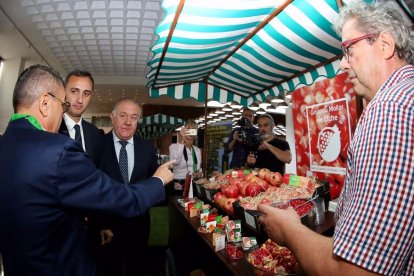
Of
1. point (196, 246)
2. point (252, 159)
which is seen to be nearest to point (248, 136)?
point (252, 159)

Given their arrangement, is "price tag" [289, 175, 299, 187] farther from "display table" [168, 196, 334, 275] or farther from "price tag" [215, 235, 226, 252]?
"price tag" [215, 235, 226, 252]

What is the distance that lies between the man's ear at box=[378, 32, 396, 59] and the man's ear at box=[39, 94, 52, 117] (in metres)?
1.51

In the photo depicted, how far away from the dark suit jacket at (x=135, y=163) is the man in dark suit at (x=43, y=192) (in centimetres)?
123

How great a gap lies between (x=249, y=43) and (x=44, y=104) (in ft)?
6.70

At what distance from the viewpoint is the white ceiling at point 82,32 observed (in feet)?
13.4

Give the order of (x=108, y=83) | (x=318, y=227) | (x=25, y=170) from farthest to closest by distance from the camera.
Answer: (x=108, y=83) → (x=318, y=227) → (x=25, y=170)

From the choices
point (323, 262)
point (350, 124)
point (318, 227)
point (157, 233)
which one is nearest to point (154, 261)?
point (157, 233)

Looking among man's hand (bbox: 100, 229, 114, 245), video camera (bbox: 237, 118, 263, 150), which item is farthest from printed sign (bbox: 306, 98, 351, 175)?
man's hand (bbox: 100, 229, 114, 245)

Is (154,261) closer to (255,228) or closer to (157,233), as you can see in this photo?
(157,233)

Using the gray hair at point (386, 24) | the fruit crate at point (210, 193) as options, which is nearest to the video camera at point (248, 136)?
the fruit crate at point (210, 193)

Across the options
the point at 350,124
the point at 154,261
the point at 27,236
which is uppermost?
the point at 350,124

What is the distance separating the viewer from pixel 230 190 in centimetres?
222

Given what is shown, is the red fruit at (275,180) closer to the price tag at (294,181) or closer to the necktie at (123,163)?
the price tag at (294,181)

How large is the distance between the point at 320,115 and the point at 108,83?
7.79 metres
